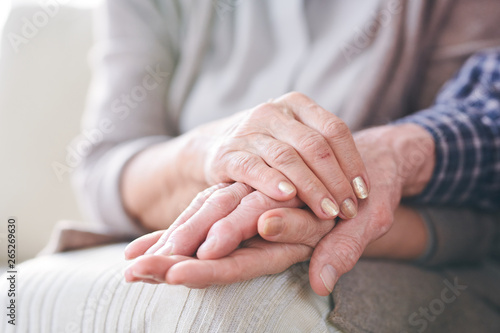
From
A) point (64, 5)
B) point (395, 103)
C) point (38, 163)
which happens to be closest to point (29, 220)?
point (38, 163)

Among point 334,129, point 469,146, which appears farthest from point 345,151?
point 469,146

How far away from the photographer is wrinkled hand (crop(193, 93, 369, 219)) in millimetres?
435

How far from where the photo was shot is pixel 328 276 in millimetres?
417

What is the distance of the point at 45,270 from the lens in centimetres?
53

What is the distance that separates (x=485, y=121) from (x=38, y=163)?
3.58 ft

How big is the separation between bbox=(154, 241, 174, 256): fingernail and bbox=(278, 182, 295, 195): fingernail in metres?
0.12

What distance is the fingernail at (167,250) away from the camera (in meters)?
0.37

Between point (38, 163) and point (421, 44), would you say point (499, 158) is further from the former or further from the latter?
point (38, 163)

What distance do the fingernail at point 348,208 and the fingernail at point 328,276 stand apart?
2.5 inches

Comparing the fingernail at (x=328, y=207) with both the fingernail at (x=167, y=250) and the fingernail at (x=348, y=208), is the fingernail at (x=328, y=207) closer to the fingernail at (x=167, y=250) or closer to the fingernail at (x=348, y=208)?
the fingernail at (x=348, y=208)

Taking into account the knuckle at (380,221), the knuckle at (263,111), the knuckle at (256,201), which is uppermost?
the knuckle at (263,111)

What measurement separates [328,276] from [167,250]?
0.16 meters

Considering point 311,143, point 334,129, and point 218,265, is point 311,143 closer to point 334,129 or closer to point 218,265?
point 334,129

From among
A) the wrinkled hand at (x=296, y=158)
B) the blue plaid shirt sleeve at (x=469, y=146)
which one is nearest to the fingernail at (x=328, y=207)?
the wrinkled hand at (x=296, y=158)
